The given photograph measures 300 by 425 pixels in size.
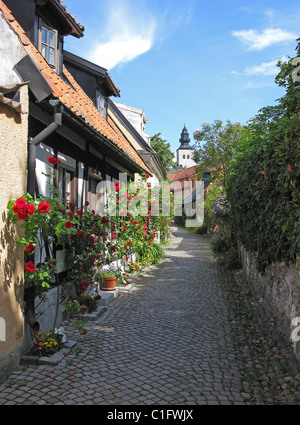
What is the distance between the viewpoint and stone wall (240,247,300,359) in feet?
14.0

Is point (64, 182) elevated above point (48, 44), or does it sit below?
below

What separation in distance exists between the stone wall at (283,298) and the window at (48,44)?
542 centimetres

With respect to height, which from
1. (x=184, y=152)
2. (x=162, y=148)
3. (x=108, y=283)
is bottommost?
(x=108, y=283)

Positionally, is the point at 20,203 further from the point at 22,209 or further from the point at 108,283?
the point at 108,283

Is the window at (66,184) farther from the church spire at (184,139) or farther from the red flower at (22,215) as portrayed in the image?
the church spire at (184,139)

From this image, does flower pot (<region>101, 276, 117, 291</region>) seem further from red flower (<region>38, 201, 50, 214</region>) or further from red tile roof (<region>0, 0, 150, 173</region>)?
red flower (<region>38, 201, 50, 214</region>)

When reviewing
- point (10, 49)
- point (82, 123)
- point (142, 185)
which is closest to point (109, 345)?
point (82, 123)

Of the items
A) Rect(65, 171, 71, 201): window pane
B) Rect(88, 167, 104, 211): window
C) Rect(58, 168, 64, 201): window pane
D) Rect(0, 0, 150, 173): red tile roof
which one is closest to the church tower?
Rect(88, 167, 104, 211): window

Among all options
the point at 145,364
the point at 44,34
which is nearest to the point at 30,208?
the point at 145,364

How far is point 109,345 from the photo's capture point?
4.96 meters

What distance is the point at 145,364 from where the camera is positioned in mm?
4336

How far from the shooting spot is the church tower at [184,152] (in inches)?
4011

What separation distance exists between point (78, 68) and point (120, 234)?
15.2 feet

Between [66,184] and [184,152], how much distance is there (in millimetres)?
99110
